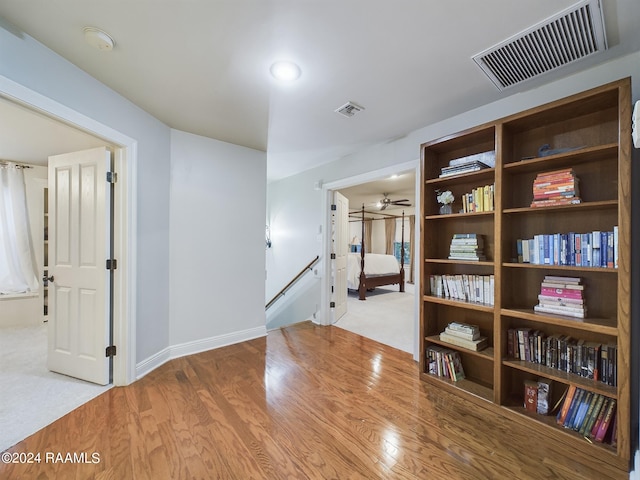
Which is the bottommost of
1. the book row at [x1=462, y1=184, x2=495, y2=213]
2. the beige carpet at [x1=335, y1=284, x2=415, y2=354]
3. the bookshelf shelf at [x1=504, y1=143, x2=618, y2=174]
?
the beige carpet at [x1=335, y1=284, x2=415, y2=354]

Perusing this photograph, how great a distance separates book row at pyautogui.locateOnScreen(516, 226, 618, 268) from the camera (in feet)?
4.96

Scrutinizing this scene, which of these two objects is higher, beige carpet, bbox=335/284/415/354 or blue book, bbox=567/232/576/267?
blue book, bbox=567/232/576/267

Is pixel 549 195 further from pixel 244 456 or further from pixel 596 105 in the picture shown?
pixel 244 456

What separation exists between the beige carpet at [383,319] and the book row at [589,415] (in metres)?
1.41

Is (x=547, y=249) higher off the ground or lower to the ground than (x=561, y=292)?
higher

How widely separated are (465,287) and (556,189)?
0.93m

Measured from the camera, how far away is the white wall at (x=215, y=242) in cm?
274

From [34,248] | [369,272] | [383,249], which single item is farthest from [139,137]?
[383,249]

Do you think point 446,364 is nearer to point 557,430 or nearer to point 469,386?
point 469,386

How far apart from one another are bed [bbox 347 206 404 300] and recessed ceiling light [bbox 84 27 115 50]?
442 centimetres

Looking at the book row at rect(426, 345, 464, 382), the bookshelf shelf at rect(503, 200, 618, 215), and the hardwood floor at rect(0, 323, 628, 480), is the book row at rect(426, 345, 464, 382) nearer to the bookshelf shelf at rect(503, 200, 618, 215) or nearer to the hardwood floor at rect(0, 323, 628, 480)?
the hardwood floor at rect(0, 323, 628, 480)

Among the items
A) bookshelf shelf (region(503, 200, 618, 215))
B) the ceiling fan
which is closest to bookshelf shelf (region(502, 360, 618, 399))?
bookshelf shelf (region(503, 200, 618, 215))

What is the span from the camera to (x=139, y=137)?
7.45 feet

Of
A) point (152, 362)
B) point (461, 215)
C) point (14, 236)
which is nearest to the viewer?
point (461, 215)
